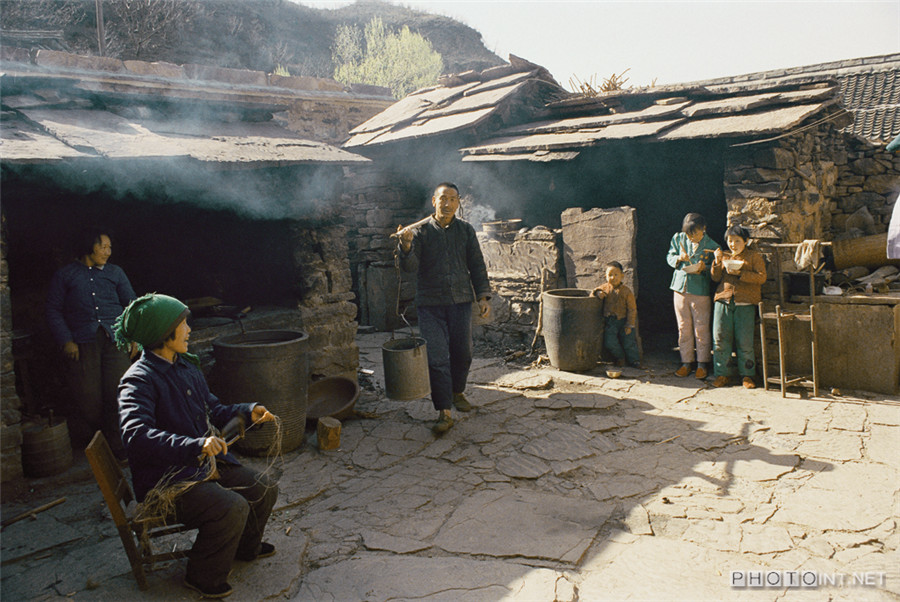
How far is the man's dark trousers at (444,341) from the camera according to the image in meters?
5.42

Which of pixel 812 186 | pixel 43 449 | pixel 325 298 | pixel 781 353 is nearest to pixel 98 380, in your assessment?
pixel 43 449

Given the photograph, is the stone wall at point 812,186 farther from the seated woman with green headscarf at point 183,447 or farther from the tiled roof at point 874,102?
the seated woman with green headscarf at point 183,447

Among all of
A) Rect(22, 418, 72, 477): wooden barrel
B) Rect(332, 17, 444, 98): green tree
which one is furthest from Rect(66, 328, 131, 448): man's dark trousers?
Rect(332, 17, 444, 98): green tree

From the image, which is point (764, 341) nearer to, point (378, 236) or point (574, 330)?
point (574, 330)

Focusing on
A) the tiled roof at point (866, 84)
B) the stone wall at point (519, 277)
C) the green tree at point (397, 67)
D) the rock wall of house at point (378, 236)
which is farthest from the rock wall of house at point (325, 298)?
the green tree at point (397, 67)

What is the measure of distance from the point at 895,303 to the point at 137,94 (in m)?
7.60

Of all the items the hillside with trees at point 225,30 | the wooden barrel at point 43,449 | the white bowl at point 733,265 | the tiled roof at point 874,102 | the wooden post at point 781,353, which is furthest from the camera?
the hillside with trees at point 225,30

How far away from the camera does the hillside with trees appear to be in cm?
2042

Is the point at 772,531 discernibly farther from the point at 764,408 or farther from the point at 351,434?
the point at 351,434

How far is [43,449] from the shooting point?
4875 millimetres

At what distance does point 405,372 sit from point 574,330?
2600mm

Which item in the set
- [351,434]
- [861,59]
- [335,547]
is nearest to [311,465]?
[351,434]

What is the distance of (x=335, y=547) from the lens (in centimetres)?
367

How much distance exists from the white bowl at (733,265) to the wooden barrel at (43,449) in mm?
6374
